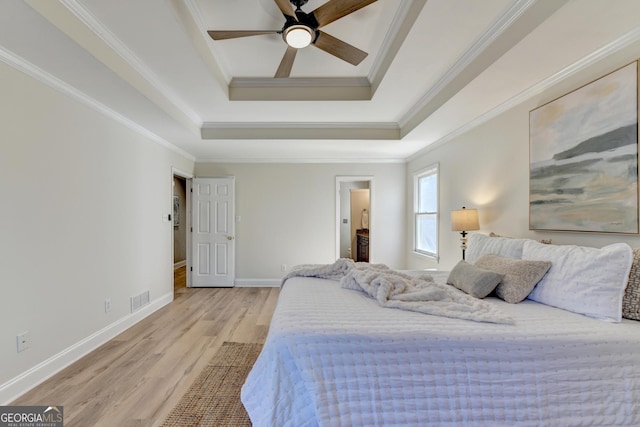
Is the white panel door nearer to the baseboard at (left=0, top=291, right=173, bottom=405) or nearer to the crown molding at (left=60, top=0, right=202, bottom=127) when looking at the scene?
the baseboard at (left=0, top=291, right=173, bottom=405)

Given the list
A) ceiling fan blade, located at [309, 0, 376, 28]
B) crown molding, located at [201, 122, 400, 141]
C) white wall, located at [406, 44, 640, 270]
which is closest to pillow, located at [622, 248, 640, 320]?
white wall, located at [406, 44, 640, 270]

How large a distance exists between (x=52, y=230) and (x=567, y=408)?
11.4 ft

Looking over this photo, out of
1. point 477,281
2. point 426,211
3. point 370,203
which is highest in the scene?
point 370,203

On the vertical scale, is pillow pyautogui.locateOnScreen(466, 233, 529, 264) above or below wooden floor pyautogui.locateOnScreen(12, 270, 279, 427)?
above

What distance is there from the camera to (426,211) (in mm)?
4785

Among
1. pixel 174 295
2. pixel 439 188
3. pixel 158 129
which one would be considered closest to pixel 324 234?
pixel 439 188

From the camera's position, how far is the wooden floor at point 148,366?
73.7 inches

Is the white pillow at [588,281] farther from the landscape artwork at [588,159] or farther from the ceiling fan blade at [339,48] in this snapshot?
the ceiling fan blade at [339,48]

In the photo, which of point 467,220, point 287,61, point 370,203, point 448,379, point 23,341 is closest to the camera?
point 448,379

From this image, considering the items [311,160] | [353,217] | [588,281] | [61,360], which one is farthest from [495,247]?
[353,217]

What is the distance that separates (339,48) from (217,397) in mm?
2659

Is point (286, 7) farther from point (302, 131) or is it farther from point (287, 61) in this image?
point (302, 131)

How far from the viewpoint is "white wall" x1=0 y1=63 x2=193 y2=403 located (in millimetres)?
1974

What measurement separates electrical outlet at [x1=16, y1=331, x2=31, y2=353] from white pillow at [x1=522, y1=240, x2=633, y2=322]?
11.5 ft
